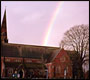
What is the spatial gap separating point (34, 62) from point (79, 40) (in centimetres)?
1707

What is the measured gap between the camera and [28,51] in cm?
6338

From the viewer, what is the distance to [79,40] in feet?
179

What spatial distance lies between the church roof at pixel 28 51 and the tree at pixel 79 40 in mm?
9103

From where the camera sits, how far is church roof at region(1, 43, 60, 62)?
60.1m

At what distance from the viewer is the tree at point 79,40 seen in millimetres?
53531

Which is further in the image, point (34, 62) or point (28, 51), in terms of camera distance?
point (28, 51)

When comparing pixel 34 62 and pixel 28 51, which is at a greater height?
pixel 28 51

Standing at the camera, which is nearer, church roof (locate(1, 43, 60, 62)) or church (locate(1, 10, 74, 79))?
church (locate(1, 10, 74, 79))

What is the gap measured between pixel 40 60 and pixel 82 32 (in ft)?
57.9

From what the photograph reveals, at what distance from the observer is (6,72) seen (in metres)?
54.4

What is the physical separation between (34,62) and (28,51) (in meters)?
4.40

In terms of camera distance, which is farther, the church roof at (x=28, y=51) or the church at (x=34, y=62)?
the church roof at (x=28, y=51)

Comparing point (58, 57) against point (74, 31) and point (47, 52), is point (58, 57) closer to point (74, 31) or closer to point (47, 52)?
point (47, 52)

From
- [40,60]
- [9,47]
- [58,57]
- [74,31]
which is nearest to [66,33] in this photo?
[74,31]
